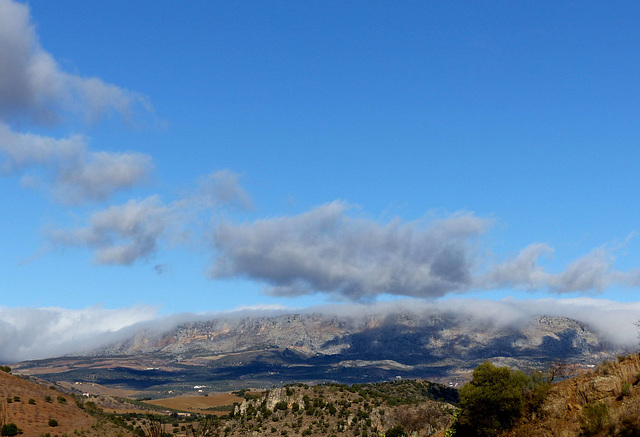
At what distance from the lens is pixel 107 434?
81062 millimetres

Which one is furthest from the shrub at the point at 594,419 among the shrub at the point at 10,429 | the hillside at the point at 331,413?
the shrub at the point at 10,429

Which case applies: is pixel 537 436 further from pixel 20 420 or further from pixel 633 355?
pixel 20 420

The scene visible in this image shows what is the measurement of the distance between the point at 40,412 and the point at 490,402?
6738 centimetres

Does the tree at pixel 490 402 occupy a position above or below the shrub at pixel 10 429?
above

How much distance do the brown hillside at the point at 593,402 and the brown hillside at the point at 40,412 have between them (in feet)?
204

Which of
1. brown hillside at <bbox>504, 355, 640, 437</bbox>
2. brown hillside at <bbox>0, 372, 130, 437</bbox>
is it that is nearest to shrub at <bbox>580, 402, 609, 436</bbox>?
brown hillside at <bbox>504, 355, 640, 437</bbox>

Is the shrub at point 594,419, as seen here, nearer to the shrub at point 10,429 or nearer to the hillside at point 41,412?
the shrub at point 10,429

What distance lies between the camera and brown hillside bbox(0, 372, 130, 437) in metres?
76.3

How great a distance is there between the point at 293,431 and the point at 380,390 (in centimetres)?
4650

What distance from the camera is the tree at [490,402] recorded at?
44.0 m

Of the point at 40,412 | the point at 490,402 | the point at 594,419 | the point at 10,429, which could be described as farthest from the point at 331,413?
the point at 594,419

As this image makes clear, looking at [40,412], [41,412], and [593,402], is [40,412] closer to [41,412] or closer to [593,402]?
[41,412]

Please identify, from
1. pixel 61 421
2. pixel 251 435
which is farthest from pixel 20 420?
pixel 251 435

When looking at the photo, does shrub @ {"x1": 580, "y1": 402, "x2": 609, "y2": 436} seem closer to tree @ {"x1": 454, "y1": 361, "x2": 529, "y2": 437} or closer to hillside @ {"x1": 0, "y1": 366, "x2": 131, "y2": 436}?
tree @ {"x1": 454, "y1": 361, "x2": 529, "y2": 437}
